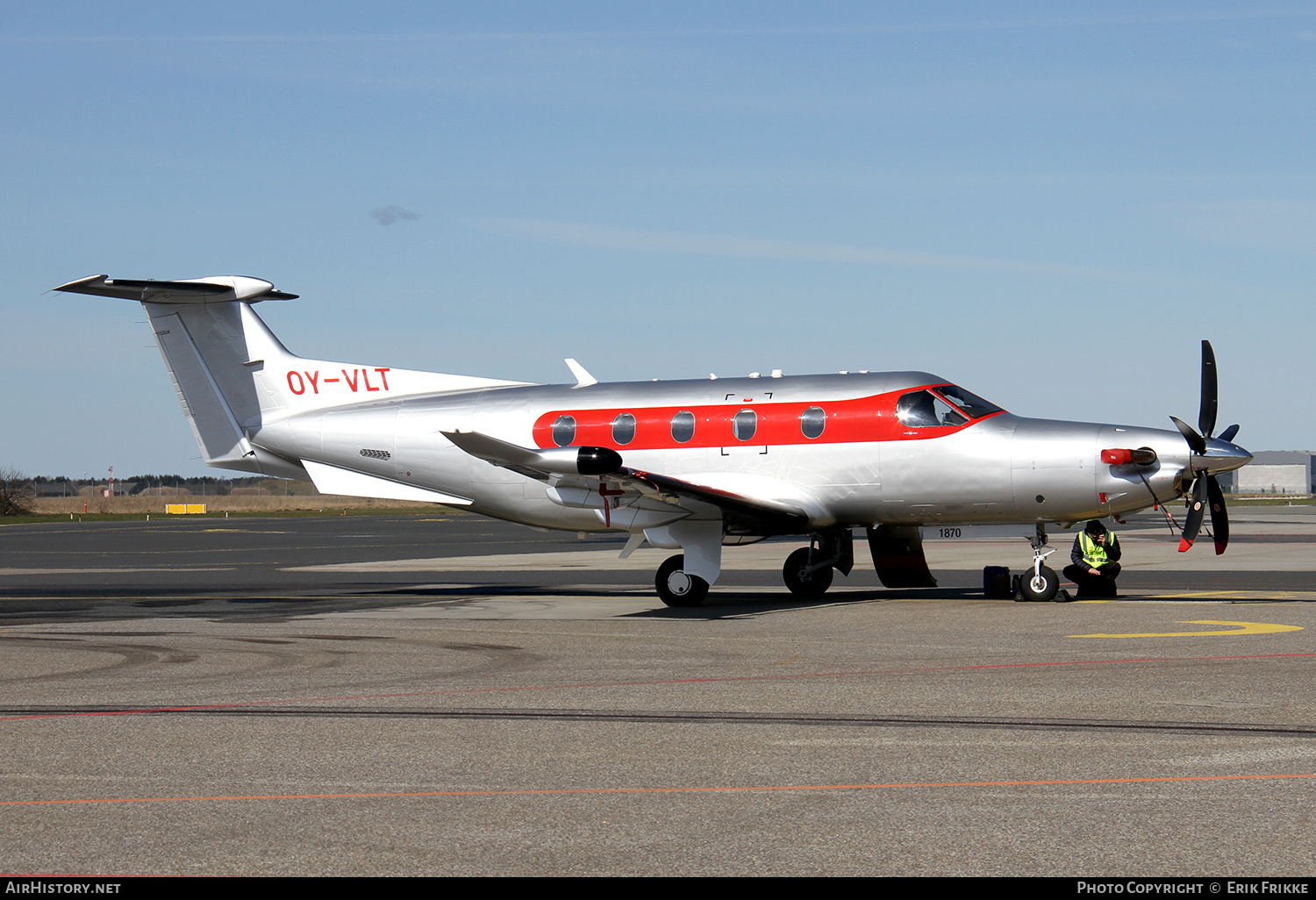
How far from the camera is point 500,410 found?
22.2 metres

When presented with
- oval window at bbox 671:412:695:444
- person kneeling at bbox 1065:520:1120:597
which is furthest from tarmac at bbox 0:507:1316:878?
oval window at bbox 671:412:695:444

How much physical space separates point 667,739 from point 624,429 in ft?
42.9

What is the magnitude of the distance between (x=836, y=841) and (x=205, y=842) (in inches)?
116

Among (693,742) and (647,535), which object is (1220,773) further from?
(647,535)

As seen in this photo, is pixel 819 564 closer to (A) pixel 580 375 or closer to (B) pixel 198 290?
(A) pixel 580 375

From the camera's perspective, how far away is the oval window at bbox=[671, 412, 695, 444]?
2091cm

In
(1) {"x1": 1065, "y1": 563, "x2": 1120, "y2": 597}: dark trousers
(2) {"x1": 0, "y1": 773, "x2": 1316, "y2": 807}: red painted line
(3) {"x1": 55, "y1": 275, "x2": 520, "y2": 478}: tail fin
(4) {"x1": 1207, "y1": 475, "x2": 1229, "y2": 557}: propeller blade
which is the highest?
(3) {"x1": 55, "y1": 275, "x2": 520, "y2": 478}: tail fin

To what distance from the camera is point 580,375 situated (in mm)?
23016

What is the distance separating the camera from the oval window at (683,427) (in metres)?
20.9

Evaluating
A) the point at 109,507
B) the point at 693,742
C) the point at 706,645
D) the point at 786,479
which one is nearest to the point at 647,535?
the point at 786,479

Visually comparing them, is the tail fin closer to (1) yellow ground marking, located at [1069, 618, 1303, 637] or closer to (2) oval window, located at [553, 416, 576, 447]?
(2) oval window, located at [553, 416, 576, 447]

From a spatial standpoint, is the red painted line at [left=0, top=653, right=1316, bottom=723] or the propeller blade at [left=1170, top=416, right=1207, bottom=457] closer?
the red painted line at [left=0, top=653, right=1316, bottom=723]

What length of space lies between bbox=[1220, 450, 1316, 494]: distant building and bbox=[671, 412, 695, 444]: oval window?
510 feet

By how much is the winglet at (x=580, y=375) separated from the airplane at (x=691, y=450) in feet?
0.13
